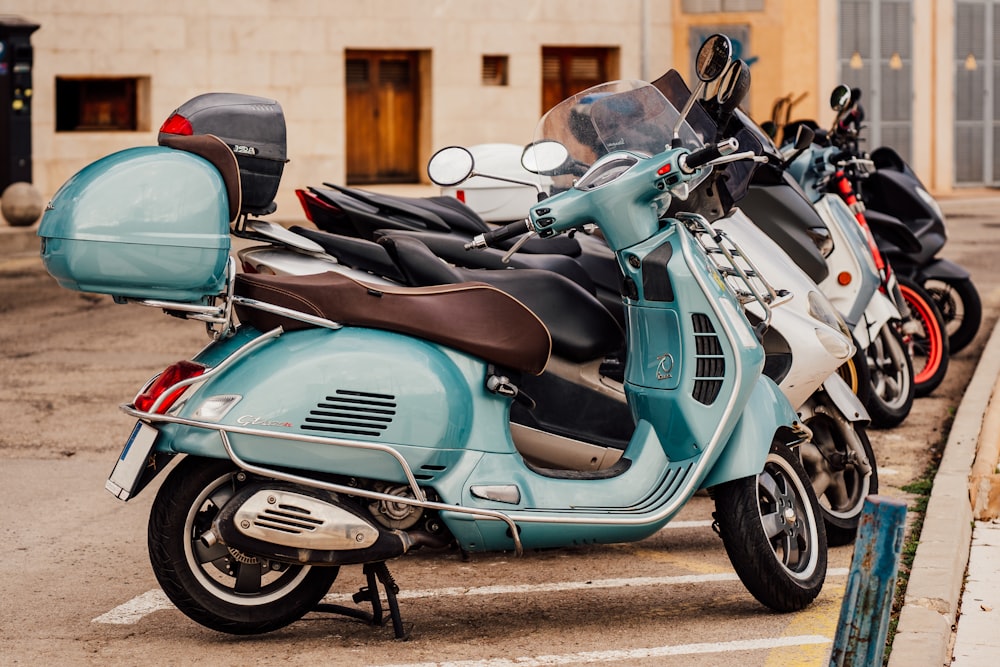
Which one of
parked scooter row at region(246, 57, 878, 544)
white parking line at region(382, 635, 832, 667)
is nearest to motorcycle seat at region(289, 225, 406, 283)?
parked scooter row at region(246, 57, 878, 544)

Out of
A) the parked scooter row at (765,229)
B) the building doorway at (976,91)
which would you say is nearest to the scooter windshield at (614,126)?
the parked scooter row at (765,229)

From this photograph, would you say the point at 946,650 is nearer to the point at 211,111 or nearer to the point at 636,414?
the point at 636,414

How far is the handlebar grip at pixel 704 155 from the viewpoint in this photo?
4.57m

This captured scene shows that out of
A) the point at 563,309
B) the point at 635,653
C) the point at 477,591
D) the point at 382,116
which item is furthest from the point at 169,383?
the point at 382,116

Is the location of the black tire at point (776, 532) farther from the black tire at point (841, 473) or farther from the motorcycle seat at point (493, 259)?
the motorcycle seat at point (493, 259)

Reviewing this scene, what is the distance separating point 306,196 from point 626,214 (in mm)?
1587

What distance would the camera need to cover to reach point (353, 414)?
4426 mm

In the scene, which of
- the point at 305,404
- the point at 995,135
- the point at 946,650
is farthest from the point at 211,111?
the point at 995,135

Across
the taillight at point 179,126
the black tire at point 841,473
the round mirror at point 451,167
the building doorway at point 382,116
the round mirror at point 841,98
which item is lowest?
the black tire at point 841,473

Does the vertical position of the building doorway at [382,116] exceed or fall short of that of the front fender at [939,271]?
it exceeds it

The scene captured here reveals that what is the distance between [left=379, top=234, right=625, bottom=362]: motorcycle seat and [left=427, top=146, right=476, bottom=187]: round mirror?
0.23 m

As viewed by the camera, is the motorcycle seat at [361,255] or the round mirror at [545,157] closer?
the round mirror at [545,157]

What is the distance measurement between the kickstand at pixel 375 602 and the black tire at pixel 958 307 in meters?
5.34

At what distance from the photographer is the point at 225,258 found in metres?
4.32
